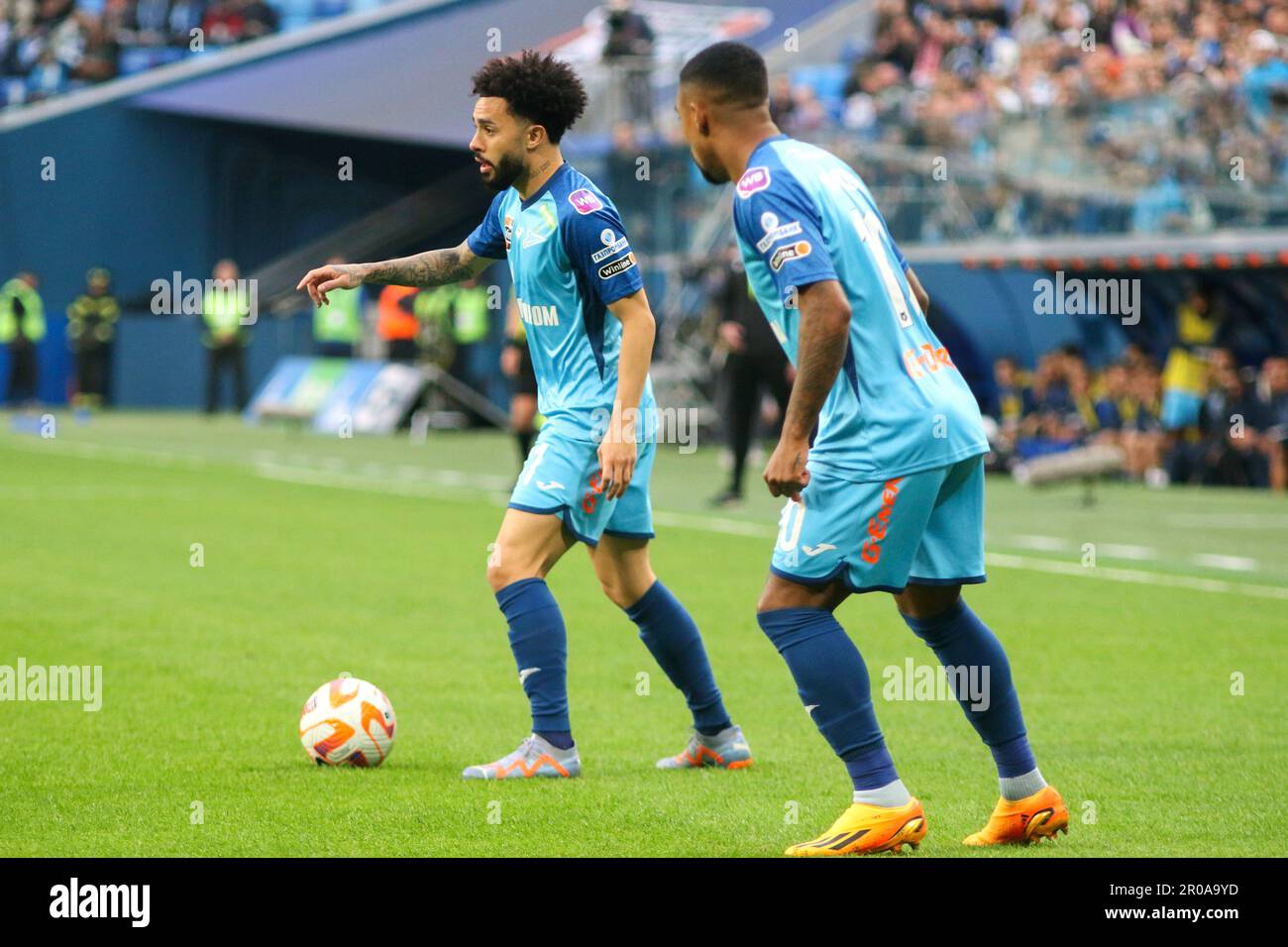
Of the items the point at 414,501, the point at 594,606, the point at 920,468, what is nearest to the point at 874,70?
the point at 414,501

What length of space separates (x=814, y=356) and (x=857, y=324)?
10.9 inches

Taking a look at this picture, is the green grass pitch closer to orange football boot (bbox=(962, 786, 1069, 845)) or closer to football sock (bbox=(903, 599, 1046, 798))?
orange football boot (bbox=(962, 786, 1069, 845))

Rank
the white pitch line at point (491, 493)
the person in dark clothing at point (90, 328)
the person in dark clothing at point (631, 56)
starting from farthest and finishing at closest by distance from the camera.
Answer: the person in dark clothing at point (90, 328)
the person in dark clothing at point (631, 56)
the white pitch line at point (491, 493)

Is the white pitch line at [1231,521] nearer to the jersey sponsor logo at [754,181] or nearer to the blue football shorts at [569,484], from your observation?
the blue football shorts at [569,484]

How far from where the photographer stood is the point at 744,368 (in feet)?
55.0

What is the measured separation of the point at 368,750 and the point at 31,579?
5650mm

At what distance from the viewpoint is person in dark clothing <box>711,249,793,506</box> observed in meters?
16.6

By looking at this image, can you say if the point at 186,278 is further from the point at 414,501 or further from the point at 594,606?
the point at 594,606

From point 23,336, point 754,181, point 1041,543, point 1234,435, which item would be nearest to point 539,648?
point 754,181

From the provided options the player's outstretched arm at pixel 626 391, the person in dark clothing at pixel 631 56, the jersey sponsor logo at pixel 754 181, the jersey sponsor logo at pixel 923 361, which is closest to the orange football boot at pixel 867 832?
the jersey sponsor logo at pixel 923 361

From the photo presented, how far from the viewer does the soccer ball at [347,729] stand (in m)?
6.47

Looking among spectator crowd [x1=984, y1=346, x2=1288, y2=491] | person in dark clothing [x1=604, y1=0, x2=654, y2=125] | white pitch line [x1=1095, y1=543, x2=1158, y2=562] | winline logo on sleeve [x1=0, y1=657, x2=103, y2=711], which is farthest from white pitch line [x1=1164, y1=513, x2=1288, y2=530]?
person in dark clothing [x1=604, y1=0, x2=654, y2=125]

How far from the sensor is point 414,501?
56.6 ft

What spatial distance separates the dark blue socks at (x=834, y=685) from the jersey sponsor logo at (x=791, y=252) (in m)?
0.93
